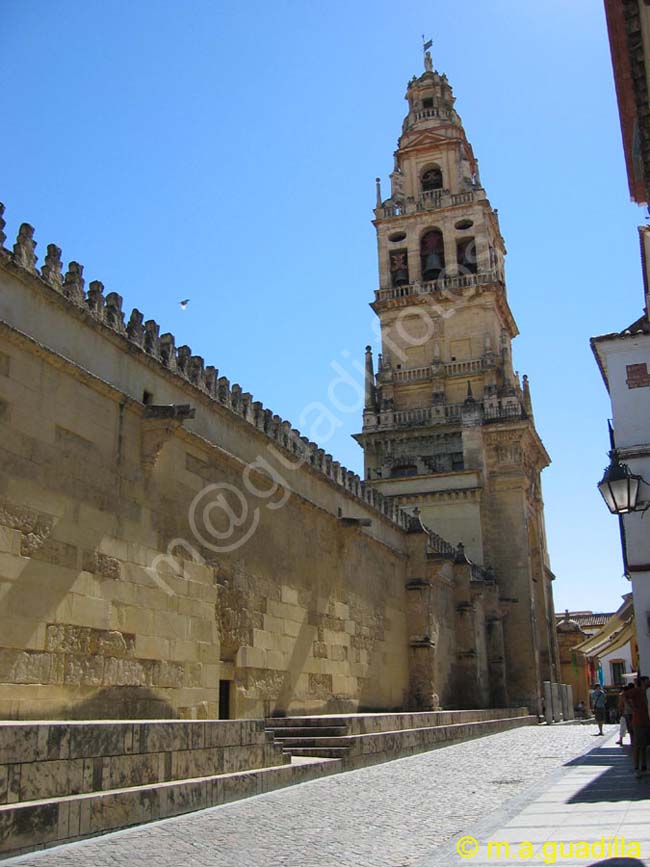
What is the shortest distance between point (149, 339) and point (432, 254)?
93.9ft

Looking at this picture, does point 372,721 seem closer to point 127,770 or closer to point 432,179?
point 127,770

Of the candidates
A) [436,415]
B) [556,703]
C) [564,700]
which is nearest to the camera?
[556,703]

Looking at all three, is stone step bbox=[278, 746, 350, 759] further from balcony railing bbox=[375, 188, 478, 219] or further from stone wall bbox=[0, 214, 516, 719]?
balcony railing bbox=[375, 188, 478, 219]

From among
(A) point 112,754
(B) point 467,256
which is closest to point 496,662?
(B) point 467,256

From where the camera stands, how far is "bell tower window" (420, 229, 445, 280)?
39125 millimetres

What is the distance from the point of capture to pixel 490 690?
29.6 m

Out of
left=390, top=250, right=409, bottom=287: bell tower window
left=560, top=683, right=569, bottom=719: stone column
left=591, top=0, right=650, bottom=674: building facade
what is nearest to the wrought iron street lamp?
left=591, top=0, right=650, bottom=674: building facade

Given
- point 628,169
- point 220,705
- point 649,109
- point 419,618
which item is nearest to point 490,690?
point 419,618

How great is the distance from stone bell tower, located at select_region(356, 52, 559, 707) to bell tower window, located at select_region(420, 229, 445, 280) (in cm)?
5

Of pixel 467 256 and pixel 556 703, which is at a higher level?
pixel 467 256

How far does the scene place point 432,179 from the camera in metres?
41.9

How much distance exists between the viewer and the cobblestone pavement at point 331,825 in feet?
20.6

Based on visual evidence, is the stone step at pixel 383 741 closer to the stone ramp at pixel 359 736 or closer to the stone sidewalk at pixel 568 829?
the stone ramp at pixel 359 736

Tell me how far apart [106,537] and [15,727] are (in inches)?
165
